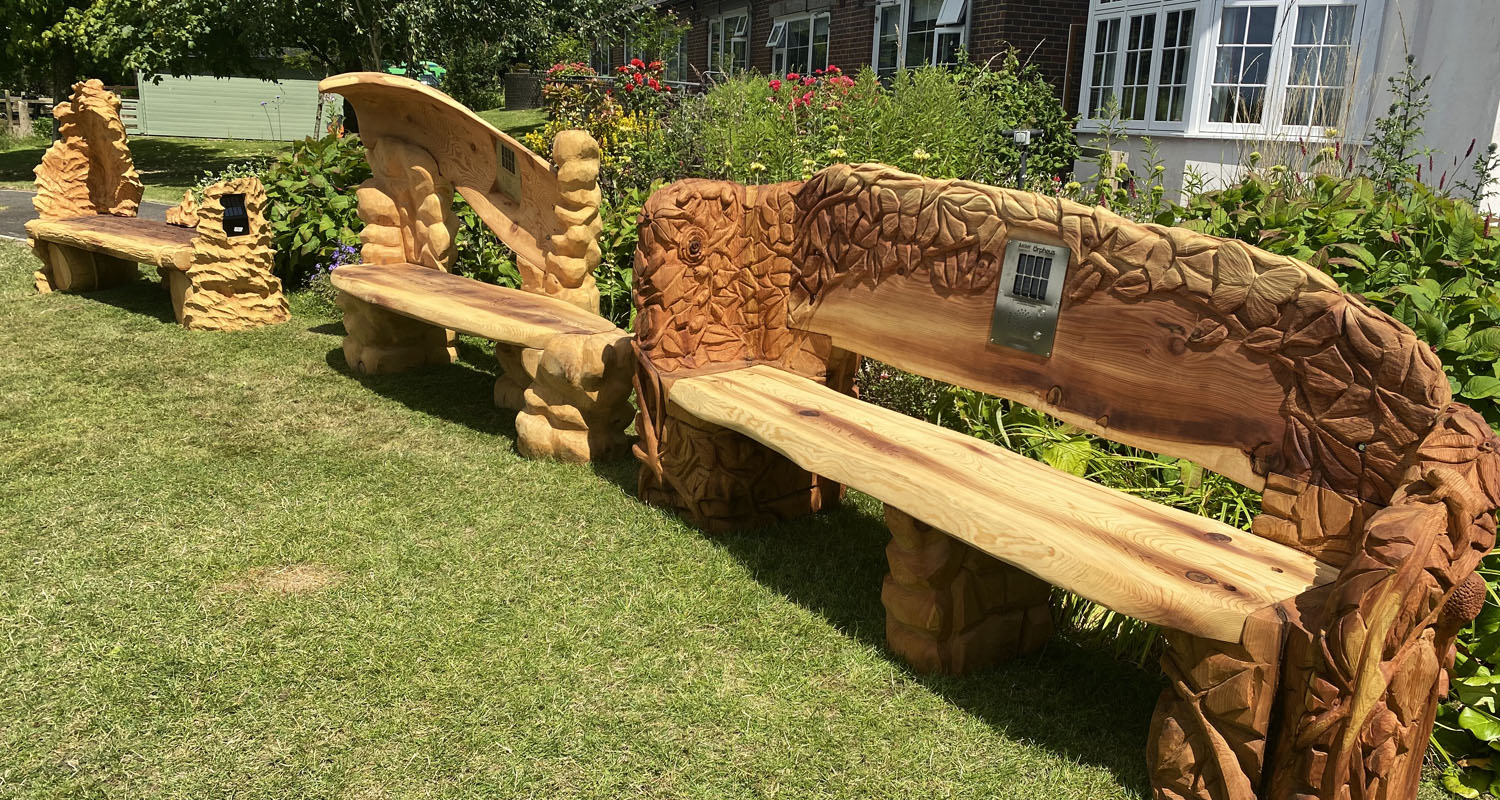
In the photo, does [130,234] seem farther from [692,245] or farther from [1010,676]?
[1010,676]

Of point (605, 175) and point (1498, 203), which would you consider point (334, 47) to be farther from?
point (1498, 203)

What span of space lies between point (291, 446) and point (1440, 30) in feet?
29.6

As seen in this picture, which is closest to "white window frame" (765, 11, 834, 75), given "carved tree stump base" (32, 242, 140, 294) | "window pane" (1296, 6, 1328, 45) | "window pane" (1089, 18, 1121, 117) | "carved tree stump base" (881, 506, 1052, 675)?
"window pane" (1089, 18, 1121, 117)

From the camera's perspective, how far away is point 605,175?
299 inches

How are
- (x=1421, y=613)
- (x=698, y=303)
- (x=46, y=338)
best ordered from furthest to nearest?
1. (x=46, y=338)
2. (x=698, y=303)
3. (x=1421, y=613)

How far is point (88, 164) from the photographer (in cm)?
771

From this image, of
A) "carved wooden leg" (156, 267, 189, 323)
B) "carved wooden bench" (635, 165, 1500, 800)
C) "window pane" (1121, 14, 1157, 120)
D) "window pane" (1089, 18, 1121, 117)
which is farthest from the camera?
"window pane" (1089, 18, 1121, 117)

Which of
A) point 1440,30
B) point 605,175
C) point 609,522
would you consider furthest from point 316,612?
point 1440,30

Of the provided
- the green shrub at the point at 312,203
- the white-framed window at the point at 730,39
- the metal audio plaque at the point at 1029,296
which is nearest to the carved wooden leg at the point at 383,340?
the green shrub at the point at 312,203

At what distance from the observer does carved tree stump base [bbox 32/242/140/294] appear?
7.49 m

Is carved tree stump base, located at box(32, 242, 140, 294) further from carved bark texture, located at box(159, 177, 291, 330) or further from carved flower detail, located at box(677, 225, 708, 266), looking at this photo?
carved flower detail, located at box(677, 225, 708, 266)

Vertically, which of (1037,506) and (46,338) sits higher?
(1037,506)

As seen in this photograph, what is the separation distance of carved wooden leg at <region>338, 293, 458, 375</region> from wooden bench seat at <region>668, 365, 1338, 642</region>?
282cm

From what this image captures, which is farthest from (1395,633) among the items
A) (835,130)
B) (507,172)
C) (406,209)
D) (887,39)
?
(887,39)
